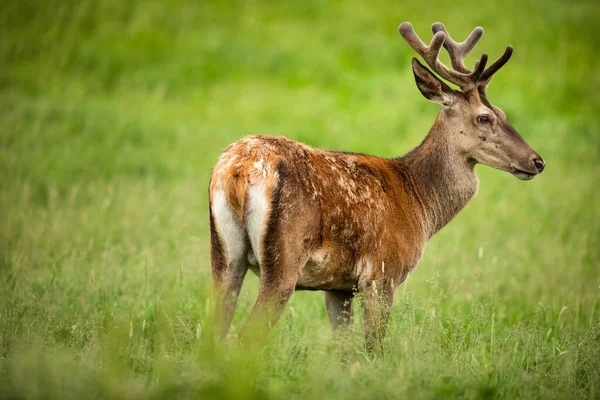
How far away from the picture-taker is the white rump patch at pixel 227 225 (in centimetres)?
463

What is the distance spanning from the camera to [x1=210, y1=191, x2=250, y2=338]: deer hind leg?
464 cm

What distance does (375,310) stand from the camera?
5254 millimetres

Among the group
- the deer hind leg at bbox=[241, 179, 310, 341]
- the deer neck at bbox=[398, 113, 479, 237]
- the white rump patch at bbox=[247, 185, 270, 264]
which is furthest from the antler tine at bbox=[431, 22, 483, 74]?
the white rump patch at bbox=[247, 185, 270, 264]

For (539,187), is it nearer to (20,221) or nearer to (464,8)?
(20,221)

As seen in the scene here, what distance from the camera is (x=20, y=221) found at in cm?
884

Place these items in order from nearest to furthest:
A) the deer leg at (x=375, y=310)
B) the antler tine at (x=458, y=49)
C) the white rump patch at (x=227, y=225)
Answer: the white rump patch at (x=227, y=225), the deer leg at (x=375, y=310), the antler tine at (x=458, y=49)

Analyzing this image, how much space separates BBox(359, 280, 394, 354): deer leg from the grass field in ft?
0.33

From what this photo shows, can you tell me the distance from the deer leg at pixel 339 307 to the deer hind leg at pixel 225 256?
1178 mm

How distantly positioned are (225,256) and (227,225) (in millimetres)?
223

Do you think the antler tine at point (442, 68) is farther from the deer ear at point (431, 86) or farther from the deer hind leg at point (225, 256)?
the deer hind leg at point (225, 256)

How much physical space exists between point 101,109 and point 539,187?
8903 millimetres

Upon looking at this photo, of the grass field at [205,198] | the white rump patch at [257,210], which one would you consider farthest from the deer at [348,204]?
the grass field at [205,198]

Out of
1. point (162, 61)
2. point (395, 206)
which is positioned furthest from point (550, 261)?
point (162, 61)

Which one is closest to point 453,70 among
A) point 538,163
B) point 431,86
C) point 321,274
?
point 431,86
